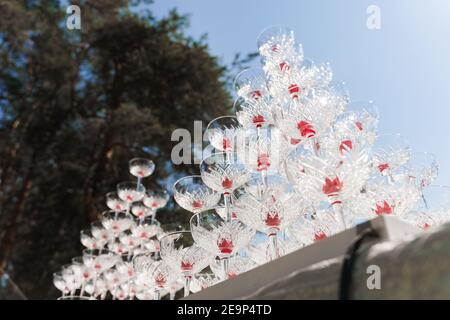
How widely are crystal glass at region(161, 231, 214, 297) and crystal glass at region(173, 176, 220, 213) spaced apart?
268 mm

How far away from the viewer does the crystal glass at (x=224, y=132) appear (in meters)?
1.29

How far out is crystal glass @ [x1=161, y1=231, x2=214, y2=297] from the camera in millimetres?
1051

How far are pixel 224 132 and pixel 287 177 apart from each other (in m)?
0.46

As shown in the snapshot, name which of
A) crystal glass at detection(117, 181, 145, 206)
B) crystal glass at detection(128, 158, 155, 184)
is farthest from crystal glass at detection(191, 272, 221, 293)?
crystal glass at detection(128, 158, 155, 184)

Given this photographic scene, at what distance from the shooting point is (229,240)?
99 centimetres

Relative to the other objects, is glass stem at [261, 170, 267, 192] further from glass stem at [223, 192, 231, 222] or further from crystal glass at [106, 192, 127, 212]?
crystal glass at [106, 192, 127, 212]

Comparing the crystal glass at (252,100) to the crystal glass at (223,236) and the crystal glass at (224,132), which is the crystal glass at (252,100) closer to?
the crystal glass at (224,132)

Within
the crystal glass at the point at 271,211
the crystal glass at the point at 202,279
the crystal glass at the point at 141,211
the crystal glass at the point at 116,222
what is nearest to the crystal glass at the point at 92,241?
the crystal glass at the point at 116,222

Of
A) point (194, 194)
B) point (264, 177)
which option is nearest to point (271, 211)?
point (264, 177)

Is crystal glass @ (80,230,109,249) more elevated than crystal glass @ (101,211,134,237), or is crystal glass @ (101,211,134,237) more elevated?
crystal glass @ (101,211,134,237)

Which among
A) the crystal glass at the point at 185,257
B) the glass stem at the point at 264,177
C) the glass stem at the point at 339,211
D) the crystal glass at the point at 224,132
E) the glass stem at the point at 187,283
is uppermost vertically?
the crystal glass at the point at 224,132

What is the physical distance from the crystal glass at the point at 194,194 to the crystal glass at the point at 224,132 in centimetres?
15
